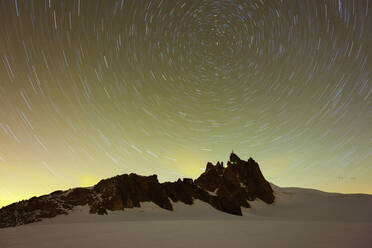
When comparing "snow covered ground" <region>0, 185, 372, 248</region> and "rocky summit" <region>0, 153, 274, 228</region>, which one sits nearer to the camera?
"snow covered ground" <region>0, 185, 372, 248</region>

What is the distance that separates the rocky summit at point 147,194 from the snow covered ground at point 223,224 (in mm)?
3281

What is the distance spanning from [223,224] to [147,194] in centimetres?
3682

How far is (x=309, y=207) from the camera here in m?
69.6

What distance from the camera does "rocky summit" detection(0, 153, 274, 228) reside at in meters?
42.9

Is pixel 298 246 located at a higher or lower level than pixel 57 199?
lower

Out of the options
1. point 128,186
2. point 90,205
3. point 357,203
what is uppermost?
point 128,186

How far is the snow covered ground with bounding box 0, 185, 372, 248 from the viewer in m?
14.2

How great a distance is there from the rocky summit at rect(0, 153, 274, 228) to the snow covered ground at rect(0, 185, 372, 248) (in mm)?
3281

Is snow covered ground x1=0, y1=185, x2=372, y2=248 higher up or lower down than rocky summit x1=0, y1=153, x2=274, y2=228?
lower down

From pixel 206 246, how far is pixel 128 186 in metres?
48.7

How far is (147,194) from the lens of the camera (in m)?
56.3

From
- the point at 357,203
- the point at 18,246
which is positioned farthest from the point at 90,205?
the point at 357,203

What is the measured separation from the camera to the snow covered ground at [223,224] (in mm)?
14156

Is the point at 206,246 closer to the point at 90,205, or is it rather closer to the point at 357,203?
the point at 90,205
